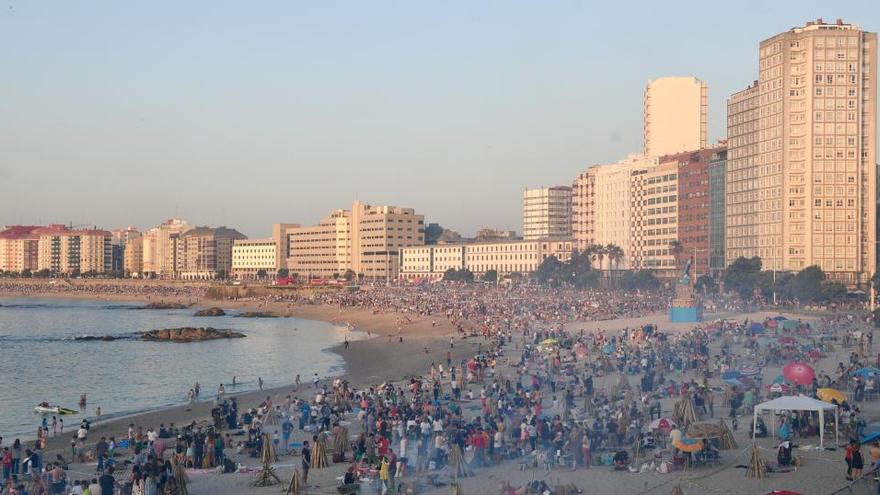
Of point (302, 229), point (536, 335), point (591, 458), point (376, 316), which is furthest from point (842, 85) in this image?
point (302, 229)

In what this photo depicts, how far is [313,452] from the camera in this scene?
20.5 metres

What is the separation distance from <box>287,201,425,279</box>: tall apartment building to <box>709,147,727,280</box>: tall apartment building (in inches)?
2783

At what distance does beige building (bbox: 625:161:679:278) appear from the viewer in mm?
109938

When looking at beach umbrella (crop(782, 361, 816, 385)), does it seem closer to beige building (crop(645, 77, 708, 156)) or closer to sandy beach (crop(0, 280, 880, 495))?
sandy beach (crop(0, 280, 880, 495))

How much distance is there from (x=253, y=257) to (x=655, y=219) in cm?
10255

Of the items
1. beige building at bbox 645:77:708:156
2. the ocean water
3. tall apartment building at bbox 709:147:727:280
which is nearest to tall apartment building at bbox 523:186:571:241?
beige building at bbox 645:77:708:156

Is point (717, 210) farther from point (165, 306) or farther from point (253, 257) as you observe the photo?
point (253, 257)

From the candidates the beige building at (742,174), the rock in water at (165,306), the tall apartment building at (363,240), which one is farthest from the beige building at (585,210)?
the rock in water at (165,306)

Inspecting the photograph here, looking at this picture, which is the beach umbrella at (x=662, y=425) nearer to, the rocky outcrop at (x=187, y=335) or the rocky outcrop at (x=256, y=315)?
the rocky outcrop at (x=187, y=335)

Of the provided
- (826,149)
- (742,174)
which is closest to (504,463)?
(826,149)

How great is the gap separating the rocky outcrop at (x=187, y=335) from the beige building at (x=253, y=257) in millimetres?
117375

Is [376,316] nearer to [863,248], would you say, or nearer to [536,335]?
[536,335]

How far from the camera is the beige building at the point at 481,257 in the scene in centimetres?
13512

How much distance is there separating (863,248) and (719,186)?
1837 centimetres
